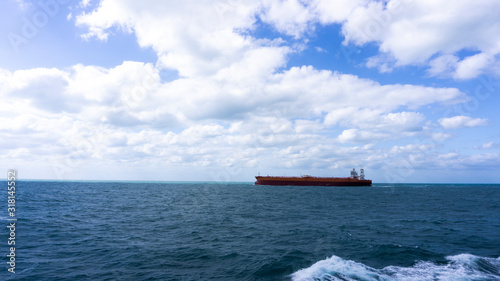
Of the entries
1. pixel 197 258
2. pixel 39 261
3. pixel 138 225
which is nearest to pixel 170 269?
pixel 197 258

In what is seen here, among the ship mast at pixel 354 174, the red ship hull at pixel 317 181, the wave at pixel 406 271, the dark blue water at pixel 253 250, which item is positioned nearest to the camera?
the wave at pixel 406 271

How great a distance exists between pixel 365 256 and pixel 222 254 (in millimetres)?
9277

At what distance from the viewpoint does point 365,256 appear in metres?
16.1

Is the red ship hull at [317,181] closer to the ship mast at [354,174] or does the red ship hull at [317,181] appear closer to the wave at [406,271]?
the ship mast at [354,174]

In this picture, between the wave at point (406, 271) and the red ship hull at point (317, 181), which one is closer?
the wave at point (406, 271)

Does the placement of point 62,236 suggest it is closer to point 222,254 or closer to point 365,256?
point 222,254

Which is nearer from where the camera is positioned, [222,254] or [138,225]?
[222,254]

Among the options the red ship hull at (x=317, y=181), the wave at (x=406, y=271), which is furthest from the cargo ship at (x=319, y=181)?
the wave at (x=406, y=271)

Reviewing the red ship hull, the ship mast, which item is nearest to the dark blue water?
the red ship hull

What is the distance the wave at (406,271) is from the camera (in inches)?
501

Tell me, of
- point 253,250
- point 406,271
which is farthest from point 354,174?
point 406,271

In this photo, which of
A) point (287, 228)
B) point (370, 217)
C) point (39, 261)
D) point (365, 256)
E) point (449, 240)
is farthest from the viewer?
point (370, 217)

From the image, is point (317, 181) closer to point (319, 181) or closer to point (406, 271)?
point (319, 181)

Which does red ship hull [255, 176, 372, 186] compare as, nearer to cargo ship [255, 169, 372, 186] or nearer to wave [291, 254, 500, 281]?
cargo ship [255, 169, 372, 186]
